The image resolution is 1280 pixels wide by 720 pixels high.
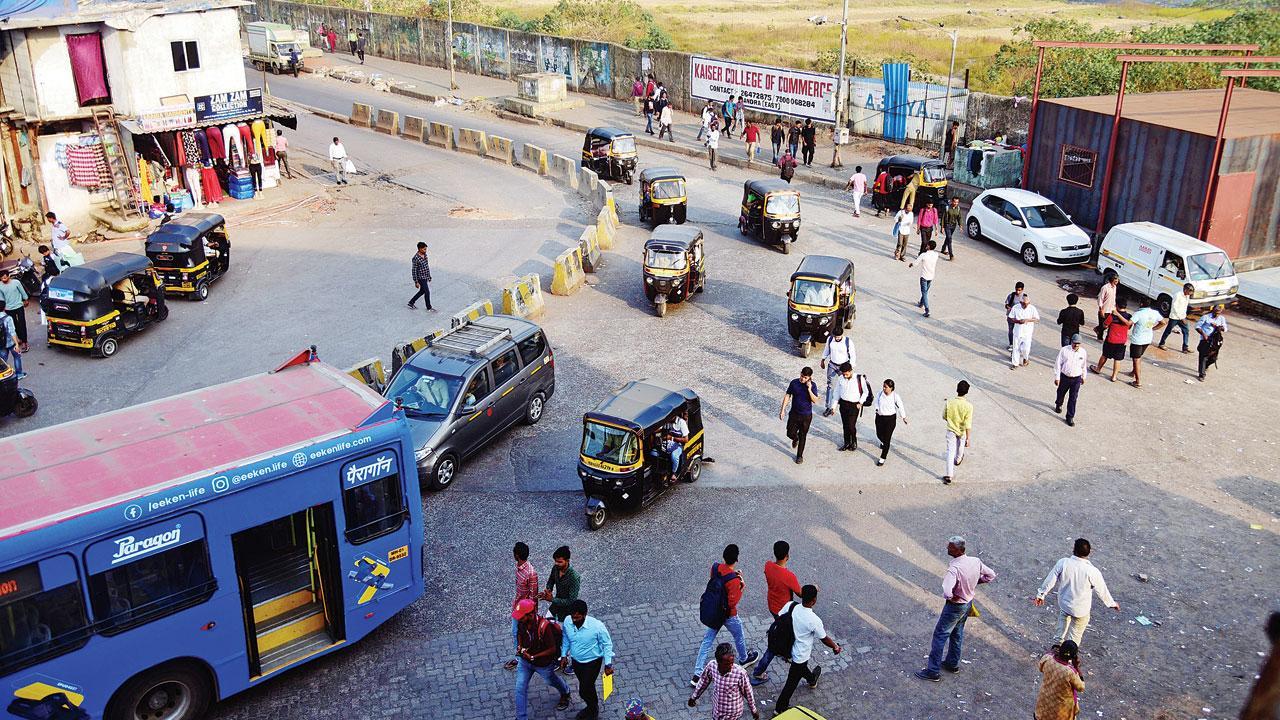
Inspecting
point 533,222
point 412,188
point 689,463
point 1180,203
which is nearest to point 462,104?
point 412,188

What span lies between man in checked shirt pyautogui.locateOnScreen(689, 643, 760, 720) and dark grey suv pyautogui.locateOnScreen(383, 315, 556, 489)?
7.30m

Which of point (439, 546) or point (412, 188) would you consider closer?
point (439, 546)

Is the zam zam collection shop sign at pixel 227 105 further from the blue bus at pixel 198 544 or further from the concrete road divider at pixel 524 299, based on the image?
the blue bus at pixel 198 544

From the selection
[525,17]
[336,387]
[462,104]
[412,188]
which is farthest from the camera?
[525,17]

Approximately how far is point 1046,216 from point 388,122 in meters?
29.5

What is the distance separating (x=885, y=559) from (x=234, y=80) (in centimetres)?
2916

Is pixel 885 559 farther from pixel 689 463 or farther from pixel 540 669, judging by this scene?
pixel 540 669

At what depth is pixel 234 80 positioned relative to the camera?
3412 cm

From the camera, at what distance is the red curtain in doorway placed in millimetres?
29859

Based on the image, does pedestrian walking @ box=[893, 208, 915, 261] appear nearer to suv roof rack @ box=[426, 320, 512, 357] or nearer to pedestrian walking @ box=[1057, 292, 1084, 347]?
pedestrian walking @ box=[1057, 292, 1084, 347]

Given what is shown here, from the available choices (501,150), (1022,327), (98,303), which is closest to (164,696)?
(98,303)

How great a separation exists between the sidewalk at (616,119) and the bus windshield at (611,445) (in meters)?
23.0

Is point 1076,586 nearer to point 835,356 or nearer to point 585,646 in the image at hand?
point 585,646

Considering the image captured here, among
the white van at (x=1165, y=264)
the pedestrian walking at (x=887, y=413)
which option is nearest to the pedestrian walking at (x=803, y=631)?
the pedestrian walking at (x=887, y=413)
